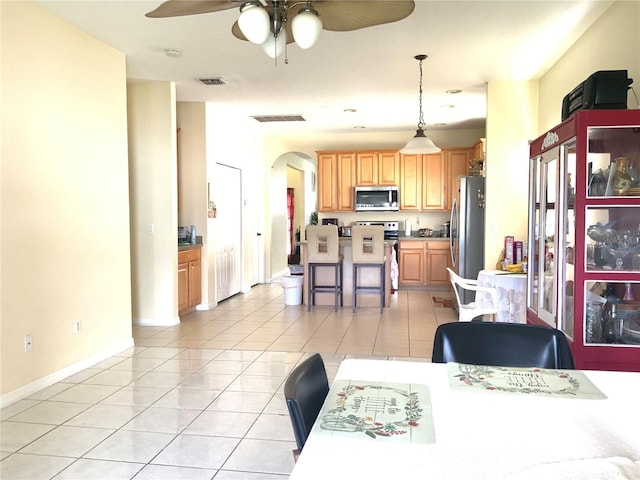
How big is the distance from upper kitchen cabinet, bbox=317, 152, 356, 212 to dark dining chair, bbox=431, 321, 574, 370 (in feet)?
22.3

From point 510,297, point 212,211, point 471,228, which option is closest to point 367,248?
point 471,228

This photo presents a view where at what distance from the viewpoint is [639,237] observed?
2650 millimetres

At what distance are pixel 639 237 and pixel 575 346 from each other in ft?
2.28

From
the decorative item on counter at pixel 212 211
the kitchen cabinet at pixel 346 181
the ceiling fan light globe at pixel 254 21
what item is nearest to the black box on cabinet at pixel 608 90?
the ceiling fan light globe at pixel 254 21

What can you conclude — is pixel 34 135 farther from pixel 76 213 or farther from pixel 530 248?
pixel 530 248

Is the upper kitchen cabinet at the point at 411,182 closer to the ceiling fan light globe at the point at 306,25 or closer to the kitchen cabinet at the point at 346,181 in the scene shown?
the kitchen cabinet at the point at 346,181

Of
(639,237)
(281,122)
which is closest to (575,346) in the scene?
(639,237)

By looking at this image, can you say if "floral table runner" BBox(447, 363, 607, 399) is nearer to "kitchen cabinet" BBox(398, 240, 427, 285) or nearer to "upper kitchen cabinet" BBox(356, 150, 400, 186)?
"kitchen cabinet" BBox(398, 240, 427, 285)

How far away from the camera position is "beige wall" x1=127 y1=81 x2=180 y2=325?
5.27 m

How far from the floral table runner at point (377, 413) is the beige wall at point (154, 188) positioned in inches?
168

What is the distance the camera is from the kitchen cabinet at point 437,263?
8.04 metres

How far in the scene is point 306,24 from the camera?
6.70ft

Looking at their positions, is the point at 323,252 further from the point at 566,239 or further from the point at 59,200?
the point at 566,239

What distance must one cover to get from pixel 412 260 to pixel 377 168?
1.71 metres
